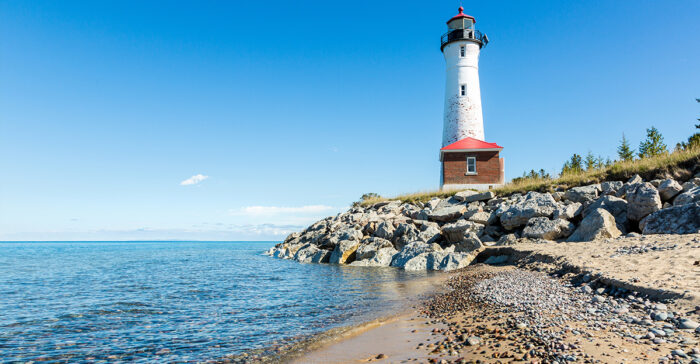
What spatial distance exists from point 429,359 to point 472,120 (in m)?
31.7

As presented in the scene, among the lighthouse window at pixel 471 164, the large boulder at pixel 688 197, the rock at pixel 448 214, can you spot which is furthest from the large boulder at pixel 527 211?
the lighthouse window at pixel 471 164

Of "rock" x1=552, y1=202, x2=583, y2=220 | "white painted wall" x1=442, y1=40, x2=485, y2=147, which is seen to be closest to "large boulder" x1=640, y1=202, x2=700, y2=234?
"rock" x1=552, y1=202, x2=583, y2=220

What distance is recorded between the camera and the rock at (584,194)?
724 inches

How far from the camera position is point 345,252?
2270 centimetres

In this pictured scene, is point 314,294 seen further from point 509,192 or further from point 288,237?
point 288,237

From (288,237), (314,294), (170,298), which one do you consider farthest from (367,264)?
(288,237)

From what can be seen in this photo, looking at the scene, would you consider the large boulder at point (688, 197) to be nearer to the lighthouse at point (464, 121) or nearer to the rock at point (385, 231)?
the rock at point (385, 231)

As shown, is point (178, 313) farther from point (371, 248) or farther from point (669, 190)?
point (669, 190)

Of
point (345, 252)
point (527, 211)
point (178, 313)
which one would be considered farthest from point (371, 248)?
point (178, 313)

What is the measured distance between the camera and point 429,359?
211 inches

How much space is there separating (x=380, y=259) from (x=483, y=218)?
224 inches

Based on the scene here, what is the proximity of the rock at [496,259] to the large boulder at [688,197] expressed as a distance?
593 cm

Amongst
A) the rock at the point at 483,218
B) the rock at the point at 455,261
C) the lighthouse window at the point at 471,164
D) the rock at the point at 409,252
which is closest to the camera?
the rock at the point at 455,261

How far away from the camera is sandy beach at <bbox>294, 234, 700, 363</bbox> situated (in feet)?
16.3
